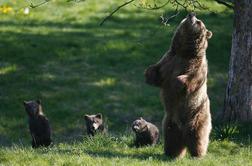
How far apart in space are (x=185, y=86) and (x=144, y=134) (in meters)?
2.10

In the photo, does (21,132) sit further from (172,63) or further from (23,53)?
(172,63)

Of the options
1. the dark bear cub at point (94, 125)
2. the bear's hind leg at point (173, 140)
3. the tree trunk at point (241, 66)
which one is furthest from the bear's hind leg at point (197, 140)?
the dark bear cub at point (94, 125)

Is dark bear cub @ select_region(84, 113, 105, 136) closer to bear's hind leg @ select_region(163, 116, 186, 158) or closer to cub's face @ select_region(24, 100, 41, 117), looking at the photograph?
cub's face @ select_region(24, 100, 41, 117)

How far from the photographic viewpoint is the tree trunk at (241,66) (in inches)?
522

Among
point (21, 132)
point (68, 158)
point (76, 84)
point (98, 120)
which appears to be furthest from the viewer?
point (76, 84)

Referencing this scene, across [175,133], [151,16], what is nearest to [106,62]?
[151,16]

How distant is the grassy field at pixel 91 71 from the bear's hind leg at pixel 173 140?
0.41 meters

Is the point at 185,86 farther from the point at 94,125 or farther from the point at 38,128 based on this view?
the point at 94,125

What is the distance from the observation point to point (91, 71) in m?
19.3

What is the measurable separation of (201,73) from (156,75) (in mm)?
789

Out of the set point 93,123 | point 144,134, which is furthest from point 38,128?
point 144,134

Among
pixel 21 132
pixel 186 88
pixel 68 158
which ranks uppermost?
pixel 186 88

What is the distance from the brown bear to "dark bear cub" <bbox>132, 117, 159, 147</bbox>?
3.64 feet

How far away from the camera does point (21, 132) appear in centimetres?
1605
